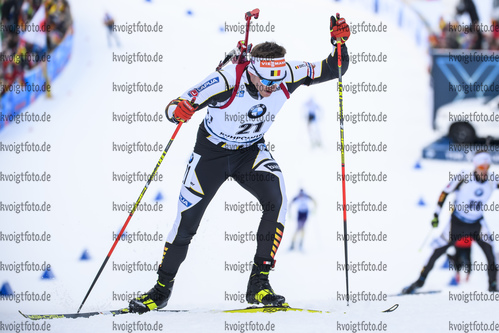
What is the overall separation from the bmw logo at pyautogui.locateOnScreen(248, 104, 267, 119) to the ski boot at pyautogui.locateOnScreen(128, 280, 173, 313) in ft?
5.75

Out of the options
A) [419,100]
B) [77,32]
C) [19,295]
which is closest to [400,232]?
[19,295]

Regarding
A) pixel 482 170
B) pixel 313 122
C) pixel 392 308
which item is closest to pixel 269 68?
pixel 392 308

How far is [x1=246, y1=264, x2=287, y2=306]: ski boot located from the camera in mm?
5555

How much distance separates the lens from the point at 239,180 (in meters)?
5.70

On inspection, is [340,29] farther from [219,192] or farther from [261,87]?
[219,192]

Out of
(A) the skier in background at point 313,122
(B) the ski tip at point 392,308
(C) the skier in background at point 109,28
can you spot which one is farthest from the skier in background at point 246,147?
(C) the skier in background at point 109,28

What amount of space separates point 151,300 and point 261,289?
3.36 feet

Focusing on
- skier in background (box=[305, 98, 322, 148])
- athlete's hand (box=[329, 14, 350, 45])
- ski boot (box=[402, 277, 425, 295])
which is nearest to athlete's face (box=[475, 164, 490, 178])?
ski boot (box=[402, 277, 425, 295])

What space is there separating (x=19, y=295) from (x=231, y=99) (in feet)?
15.8

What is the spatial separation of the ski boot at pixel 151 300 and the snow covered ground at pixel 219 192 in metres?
0.11

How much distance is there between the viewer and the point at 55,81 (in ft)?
55.8

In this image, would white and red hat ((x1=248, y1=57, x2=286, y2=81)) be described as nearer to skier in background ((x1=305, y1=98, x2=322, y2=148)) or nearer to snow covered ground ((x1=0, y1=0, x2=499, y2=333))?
snow covered ground ((x1=0, y1=0, x2=499, y2=333))

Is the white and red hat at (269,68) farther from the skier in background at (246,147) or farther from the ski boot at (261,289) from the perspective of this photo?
the ski boot at (261,289)

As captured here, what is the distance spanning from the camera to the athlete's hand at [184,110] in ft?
16.8
